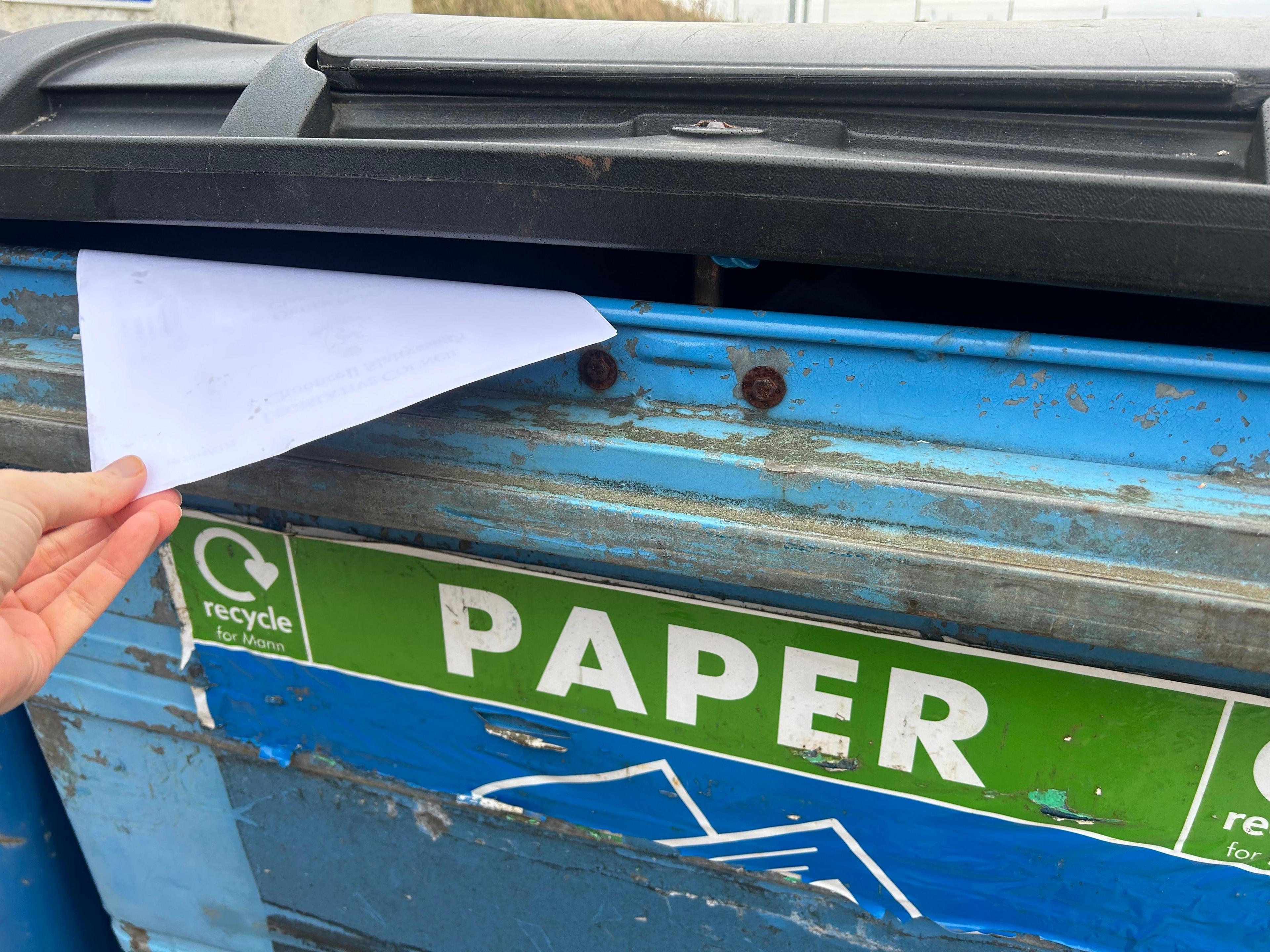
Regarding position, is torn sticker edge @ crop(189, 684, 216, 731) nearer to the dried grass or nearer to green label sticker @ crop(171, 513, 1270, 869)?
green label sticker @ crop(171, 513, 1270, 869)

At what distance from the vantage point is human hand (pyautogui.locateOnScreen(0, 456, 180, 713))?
0.88 m

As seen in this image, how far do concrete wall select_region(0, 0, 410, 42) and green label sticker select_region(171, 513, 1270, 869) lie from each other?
15.1 ft

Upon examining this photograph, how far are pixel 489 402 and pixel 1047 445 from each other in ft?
1.92

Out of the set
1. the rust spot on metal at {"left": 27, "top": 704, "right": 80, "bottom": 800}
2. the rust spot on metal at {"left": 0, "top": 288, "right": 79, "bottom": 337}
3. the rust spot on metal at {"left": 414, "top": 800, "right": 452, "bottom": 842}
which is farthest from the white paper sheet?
the rust spot on metal at {"left": 27, "top": 704, "right": 80, "bottom": 800}

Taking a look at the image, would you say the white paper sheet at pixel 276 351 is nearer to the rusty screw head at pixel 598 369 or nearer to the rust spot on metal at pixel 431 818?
the rusty screw head at pixel 598 369

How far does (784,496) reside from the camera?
910mm

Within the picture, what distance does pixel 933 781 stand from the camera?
104 cm

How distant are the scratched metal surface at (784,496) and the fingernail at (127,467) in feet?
0.43

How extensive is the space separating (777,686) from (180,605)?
0.87 m

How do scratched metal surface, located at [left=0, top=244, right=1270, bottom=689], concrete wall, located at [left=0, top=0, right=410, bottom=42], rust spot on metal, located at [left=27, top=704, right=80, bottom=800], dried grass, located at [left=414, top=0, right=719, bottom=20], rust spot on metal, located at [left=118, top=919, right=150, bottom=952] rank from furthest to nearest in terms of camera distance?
dried grass, located at [left=414, top=0, right=719, bottom=20] → concrete wall, located at [left=0, top=0, right=410, bottom=42] → rust spot on metal, located at [left=118, top=919, right=150, bottom=952] → rust spot on metal, located at [left=27, top=704, right=80, bottom=800] → scratched metal surface, located at [left=0, top=244, right=1270, bottom=689]

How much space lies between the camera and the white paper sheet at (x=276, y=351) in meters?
0.95

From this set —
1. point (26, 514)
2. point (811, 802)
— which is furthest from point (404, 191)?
point (811, 802)

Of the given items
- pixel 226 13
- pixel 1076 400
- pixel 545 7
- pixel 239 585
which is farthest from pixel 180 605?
pixel 545 7

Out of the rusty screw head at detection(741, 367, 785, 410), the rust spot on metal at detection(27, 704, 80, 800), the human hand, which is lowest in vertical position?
the rust spot on metal at detection(27, 704, 80, 800)
